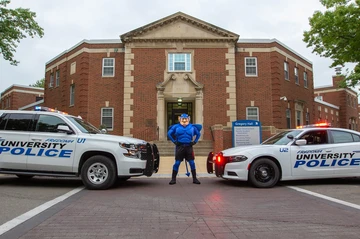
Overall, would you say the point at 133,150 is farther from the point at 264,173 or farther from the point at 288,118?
the point at 288,118

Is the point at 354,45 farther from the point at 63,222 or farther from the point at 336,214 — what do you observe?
the point at 63,222

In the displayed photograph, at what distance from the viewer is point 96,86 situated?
20.7 m

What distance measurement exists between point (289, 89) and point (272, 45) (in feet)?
11.5

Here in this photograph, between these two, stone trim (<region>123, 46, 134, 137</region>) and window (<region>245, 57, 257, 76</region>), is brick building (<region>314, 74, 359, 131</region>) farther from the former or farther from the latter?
stone trim (<region>123, 46, 134, 137</region>)

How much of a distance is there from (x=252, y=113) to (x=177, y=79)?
17.7 ft

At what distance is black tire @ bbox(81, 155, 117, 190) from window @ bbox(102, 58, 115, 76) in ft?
47.3

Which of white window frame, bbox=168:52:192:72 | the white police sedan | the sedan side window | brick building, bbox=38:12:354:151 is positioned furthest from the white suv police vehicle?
white window frame, bbox=168:52:192:72

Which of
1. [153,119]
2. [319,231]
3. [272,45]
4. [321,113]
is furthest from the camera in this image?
[321,113]

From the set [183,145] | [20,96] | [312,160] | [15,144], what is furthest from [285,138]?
[20,96]

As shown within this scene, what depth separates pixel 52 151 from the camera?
23.9ft

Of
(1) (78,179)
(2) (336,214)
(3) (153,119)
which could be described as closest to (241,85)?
(3) (153,119)

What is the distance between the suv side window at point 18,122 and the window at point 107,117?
41.9 ft

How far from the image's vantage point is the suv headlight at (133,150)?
7199mm

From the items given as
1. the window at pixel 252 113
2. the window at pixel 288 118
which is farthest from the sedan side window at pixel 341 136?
the window at pixel 288 118
